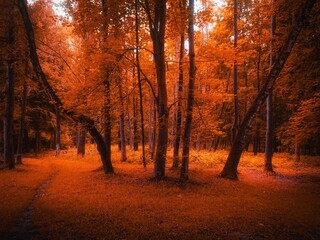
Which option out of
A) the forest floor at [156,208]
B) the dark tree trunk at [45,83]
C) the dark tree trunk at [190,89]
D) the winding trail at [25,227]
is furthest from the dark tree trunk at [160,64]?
the winding trail at [25,227]

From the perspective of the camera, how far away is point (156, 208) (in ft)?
21.4

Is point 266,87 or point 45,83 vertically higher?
point 266,87

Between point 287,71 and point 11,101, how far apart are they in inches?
660

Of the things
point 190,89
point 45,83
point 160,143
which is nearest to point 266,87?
point 190,89

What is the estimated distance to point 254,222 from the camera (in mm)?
5504

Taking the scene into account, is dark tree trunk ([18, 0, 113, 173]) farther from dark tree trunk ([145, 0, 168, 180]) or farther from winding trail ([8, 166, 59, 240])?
winding trail ([8, 166, 59, 240])

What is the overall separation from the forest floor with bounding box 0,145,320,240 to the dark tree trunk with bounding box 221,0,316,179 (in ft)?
3.95

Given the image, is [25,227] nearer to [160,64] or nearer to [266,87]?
[160,64]

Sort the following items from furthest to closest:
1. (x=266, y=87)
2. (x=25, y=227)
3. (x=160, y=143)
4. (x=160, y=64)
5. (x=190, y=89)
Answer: (x=266, y=87) → (x=160, y=143) → (x=190, y=89) → (x=160, y=64) → (x=25, y=227)

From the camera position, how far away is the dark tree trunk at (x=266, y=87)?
855cm

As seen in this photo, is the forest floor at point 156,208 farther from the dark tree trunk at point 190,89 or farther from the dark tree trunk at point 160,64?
the dark tree trunk at point 160,64

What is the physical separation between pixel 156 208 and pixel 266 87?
7.80 metres

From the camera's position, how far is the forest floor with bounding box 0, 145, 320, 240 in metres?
4.96

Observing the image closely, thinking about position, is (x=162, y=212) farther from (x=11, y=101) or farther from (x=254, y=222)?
(x=11, y=101)
